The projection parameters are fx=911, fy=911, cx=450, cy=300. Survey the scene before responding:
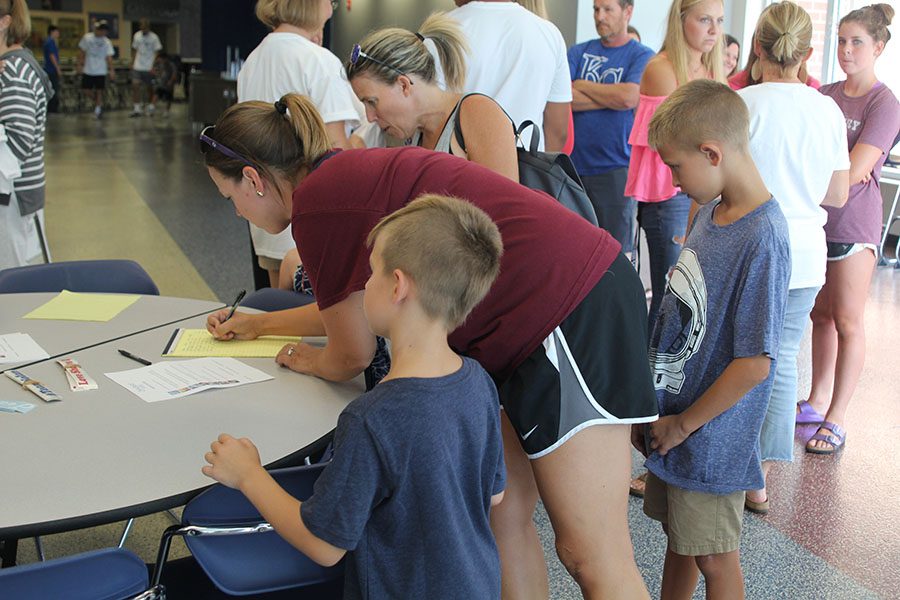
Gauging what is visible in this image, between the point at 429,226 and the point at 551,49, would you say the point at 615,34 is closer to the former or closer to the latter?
the point at 551,49

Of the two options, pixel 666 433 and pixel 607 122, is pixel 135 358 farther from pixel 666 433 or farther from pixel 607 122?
pixel 607 122

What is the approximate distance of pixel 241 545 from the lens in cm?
166

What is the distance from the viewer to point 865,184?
3529mm

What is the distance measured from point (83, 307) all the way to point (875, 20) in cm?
305

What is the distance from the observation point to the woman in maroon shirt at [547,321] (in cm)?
162

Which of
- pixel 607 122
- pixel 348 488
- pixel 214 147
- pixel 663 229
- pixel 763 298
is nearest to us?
pixel 348 488

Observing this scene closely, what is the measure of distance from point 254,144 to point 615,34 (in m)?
2.96

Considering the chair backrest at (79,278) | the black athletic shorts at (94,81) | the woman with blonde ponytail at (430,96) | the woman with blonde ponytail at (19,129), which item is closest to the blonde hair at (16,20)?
the woman with blonde ponytail at (19,129)

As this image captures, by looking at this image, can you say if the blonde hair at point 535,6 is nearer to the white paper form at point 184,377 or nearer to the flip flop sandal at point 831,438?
the white paper form at point 184,377

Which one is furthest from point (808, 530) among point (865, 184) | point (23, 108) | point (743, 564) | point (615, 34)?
point (23, 108)

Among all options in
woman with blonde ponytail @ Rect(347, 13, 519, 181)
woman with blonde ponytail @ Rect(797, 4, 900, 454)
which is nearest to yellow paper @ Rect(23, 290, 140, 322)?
woman with blonde ponytail @ Rect(347, 13, 519, 181)

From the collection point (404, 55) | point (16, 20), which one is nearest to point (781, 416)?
point (404, 55)

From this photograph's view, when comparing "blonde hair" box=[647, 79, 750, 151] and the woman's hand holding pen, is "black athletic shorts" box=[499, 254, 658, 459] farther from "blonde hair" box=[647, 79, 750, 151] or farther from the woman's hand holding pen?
the woman's hand holding pen

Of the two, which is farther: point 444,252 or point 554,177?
point 554,177
